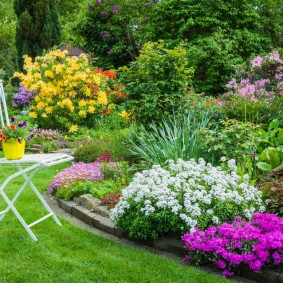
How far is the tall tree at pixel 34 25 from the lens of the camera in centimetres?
1630

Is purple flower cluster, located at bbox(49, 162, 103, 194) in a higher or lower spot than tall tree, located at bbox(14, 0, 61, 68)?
lower

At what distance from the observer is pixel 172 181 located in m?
4.33

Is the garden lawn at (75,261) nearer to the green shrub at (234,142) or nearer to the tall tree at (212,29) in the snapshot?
the green shrub at (234,142)

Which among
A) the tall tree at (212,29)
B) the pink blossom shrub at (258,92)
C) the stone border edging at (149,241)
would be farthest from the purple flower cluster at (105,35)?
the stone border edging at (149,241)

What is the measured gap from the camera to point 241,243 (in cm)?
364

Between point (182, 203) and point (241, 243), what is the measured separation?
72cm

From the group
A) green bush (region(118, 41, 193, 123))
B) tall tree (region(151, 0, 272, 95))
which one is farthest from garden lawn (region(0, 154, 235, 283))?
tall tree (region(151, 0, 272, 95))

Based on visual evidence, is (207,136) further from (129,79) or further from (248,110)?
(129,79)

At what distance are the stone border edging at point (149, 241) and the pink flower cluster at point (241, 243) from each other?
3.4 inches

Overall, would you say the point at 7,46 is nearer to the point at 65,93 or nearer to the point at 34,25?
the point at 34,25

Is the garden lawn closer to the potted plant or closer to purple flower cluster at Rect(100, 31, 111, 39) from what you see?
the potted plant

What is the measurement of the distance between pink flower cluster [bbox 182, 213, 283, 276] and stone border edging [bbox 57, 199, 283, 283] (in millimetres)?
85

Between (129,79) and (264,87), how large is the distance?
9.76 ft

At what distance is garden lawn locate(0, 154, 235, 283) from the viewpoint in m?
3.54
